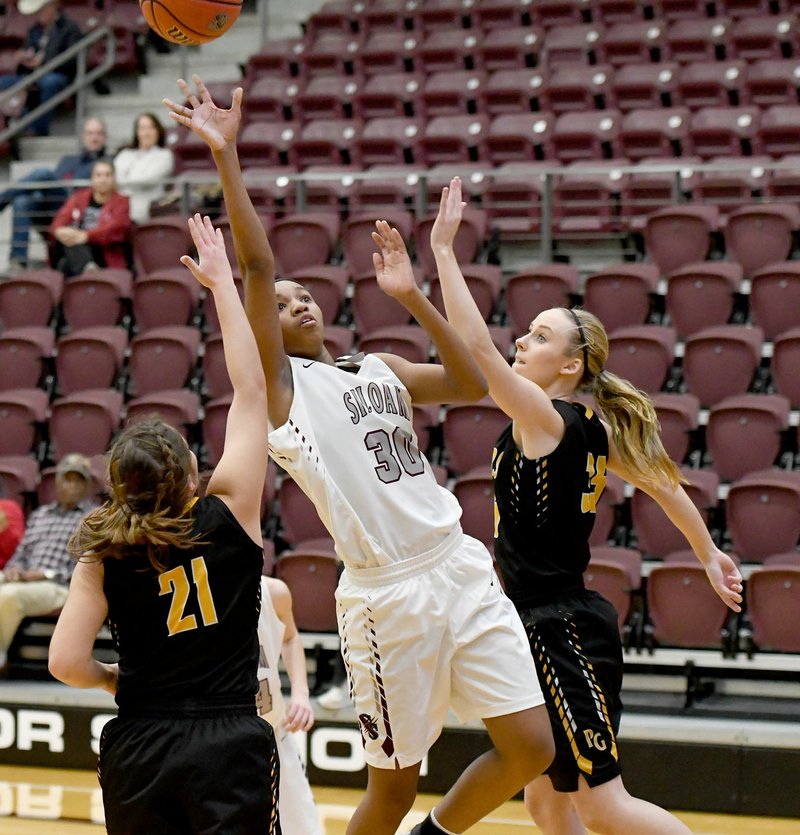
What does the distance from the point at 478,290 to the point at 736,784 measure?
12.1 feet

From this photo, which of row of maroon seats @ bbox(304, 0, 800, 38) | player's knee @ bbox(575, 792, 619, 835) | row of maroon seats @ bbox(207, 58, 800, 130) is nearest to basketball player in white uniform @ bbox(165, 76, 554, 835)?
player's knee @ bbox(575, 792, 619, 835)

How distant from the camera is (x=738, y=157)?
10320mm

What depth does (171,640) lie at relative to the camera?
2912mm

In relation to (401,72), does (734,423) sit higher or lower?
lower

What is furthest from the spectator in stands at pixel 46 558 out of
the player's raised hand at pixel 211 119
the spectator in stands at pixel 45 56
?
the spectator in stands at pixel 45 56

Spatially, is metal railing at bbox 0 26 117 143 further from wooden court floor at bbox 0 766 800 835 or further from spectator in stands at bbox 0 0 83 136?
wooden court floor at bbox 0 766 800 835

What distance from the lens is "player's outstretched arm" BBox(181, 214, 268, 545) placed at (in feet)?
9.86

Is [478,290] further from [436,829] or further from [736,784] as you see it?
[436,829]

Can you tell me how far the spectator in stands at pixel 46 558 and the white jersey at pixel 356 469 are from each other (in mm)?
4139

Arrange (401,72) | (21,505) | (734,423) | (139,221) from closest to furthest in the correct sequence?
(734,423) < (21,505) < (139,221) < (401,72)

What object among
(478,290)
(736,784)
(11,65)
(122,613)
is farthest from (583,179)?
(122,613)

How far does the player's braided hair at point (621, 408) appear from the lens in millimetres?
4062

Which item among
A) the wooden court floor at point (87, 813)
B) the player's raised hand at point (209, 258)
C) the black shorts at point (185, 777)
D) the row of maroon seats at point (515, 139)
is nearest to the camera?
the black shorts at point (185, 777)

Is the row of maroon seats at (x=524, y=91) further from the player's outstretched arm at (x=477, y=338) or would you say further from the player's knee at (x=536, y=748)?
the player's knee at (x=536, y=748)
